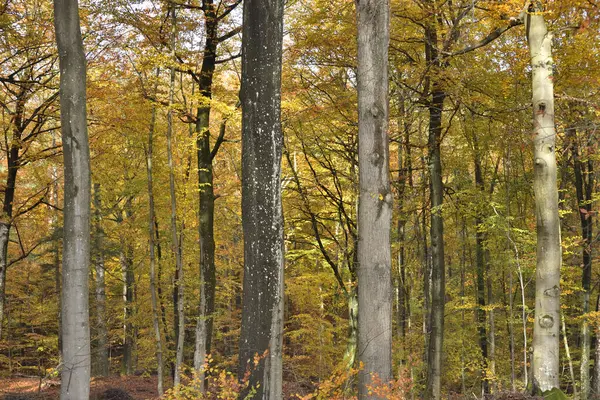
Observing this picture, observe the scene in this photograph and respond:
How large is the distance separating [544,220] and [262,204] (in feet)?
12.9

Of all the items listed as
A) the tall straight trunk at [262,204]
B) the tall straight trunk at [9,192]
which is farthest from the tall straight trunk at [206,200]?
the tall straight trunk at [262,204]

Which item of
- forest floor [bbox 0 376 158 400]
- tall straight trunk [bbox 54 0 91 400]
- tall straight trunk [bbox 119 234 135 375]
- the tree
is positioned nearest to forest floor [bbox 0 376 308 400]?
forest floor [bbox 0 376 158 400]

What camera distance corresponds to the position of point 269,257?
4.93 meters

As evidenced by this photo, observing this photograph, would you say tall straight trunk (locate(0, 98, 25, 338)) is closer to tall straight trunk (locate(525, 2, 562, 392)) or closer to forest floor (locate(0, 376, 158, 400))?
forest floor (locate(0, 376, 158, 400))

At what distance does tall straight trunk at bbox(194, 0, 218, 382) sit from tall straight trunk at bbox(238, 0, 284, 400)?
4755 mm

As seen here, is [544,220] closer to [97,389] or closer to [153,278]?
[153,278]

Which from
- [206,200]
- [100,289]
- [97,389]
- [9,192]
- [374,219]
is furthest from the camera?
[100,289]

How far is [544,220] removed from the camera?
6371 mm

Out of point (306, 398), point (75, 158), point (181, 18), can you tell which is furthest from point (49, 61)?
point (306, 398)

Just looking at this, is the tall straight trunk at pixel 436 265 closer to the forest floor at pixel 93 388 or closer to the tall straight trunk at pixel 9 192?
the forest floor at pixel 93 388

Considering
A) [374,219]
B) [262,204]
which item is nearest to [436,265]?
[374,219]

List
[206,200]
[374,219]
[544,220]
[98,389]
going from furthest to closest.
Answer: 1. [98,389]
2. [206,200]
3. [544,220]
4. [374,219]

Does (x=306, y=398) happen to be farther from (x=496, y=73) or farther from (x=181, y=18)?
(x=181, y=18)

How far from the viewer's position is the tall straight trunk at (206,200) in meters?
9.85
